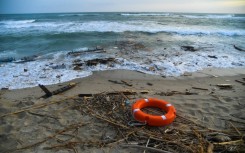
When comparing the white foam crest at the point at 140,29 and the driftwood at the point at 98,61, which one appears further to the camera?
the white foam crest at the point at 140,29

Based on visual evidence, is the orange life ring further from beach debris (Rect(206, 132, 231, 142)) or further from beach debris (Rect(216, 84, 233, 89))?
beach debris (Rect(216, 84, 233, 89))

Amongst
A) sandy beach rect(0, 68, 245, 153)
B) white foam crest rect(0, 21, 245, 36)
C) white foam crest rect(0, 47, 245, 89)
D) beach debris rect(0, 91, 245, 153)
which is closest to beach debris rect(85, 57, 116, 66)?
white foam crest rect(0, 47, 245, 89)

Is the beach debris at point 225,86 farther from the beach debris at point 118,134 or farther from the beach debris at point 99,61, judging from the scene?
the beach debris at point 99,61

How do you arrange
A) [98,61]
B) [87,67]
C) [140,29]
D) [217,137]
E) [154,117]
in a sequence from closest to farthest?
[217,137] → [154,117] → [87,67] → [98,61] → [140,29]

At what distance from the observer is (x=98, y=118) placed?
12.6 feet

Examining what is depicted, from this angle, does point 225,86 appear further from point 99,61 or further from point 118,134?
point 99,61

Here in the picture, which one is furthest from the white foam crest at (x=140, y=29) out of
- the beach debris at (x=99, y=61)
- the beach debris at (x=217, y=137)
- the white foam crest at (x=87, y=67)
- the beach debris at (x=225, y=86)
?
the beach debris at (x=217, y=137)

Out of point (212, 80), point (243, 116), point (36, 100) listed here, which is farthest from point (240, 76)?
point (36, 100)

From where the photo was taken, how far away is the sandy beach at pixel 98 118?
3.15m

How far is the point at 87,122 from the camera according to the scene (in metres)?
3.74

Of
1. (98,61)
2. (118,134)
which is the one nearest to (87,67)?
(98,61)

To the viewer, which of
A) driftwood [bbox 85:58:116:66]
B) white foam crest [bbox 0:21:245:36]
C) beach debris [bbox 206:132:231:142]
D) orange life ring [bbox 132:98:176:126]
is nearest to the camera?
beach debris [bbox 206:132:231:142]

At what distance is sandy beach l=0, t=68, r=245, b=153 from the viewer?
10.3ft

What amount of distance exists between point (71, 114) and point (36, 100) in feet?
4.09
